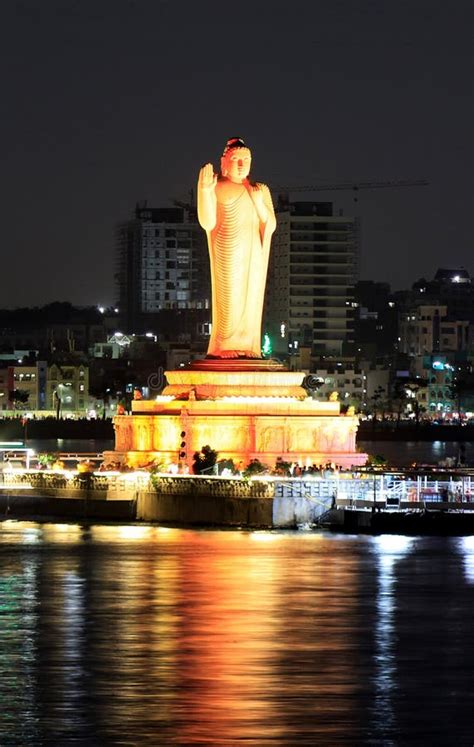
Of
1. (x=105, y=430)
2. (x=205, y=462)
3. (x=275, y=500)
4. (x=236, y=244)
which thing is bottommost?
(x=275, y=500)

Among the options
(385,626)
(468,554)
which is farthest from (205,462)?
(385,626)

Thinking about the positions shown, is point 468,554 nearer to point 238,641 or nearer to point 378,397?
point 238,641

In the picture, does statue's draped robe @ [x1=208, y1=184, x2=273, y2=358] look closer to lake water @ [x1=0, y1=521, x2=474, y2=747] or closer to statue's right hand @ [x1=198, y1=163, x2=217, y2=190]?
statue's right hand @ [x1=198, y1=163, x2=217, y2=190]

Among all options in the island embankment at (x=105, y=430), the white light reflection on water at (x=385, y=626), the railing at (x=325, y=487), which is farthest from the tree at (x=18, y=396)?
the white light reflection on water at (x=385, y=626)

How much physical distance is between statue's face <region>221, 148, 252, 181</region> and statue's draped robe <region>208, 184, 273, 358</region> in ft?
1.66

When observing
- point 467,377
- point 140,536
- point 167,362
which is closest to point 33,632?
point 140,536

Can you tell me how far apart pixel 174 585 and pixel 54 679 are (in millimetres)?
11526

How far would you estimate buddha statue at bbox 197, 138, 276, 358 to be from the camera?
2591 inches

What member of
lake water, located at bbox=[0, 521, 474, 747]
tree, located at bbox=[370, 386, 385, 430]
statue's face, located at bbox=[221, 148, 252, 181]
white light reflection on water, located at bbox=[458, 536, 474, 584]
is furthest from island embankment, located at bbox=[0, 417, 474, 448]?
lake water, located at bbox=[0, 521, 474, 747]

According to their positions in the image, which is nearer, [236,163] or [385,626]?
[385,626]

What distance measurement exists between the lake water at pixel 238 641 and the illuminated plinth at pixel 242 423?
32.2ft

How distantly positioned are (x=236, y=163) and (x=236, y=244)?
2.45 m

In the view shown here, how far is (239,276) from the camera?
220 feet

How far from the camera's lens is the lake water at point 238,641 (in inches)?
1106
